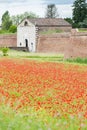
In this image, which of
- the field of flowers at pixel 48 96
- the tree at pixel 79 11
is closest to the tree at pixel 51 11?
the tree at pixel 79 11

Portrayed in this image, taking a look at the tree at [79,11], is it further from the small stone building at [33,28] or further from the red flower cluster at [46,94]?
the red flower cluster at [46,94]

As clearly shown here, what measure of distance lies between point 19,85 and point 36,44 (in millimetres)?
48036

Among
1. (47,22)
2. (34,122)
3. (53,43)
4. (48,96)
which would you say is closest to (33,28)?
(47,22)

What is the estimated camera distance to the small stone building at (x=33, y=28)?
6372 centimetres

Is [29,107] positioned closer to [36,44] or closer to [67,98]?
[67,98]

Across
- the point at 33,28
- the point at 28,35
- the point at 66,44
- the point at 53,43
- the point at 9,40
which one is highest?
the point at 33,28

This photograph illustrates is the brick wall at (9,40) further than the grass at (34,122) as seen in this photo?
Yes

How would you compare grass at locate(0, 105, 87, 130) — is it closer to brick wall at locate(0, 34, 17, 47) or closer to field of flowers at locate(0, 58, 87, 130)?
field of flowers at locate(0, 58, 87, 130)

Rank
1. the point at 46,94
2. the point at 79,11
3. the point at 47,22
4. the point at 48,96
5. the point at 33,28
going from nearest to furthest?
the point at 48,96 → the point at 46,94 → the point at 33,28 → the point at 47,22 → the point at 79,11

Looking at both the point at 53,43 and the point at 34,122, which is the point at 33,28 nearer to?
the point at 53,43

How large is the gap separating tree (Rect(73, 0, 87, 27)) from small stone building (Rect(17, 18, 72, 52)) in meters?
8.45

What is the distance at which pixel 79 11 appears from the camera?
75.4 meters

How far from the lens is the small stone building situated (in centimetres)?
6372

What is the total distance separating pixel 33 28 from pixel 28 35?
2.46 m
